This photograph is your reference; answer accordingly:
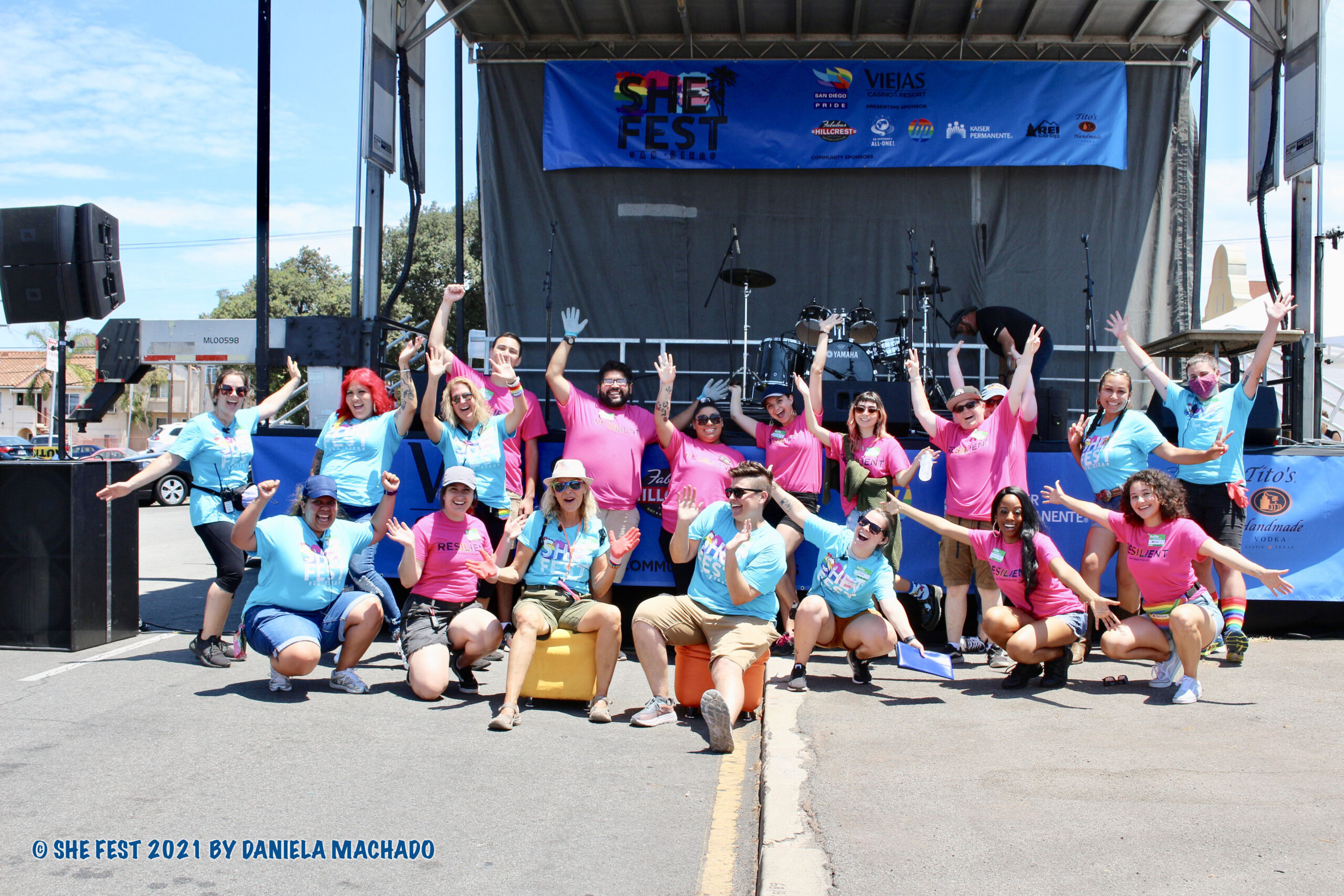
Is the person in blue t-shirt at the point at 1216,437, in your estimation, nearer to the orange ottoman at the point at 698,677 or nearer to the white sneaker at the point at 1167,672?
the white sneaker at the point at 1167,672

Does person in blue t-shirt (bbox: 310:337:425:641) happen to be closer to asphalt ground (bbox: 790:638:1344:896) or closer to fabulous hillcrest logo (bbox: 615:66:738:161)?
asphalt ground (bbox: 790:638:1344:896)

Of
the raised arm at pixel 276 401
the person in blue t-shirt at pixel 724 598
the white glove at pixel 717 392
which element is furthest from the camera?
the white glove at pixel 717 392

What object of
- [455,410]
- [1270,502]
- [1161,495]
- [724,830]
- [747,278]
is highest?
[747,278]

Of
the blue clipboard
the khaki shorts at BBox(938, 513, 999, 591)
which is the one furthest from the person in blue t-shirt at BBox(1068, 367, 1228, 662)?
the blue clipboard

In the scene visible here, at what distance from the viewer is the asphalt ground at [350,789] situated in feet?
9.93

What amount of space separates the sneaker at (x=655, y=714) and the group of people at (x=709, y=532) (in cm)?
1

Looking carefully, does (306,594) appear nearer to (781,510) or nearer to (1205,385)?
(781,510)

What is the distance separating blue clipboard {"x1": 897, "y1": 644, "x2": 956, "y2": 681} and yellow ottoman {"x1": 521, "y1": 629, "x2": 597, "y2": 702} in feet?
5.37

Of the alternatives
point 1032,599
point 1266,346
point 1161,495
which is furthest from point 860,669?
point 1266,346

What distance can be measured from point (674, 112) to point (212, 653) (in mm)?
8407

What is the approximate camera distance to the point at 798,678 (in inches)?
211

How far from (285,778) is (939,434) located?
4405mm

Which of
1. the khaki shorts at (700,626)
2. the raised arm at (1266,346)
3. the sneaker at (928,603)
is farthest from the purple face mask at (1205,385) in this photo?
the khaki shorts at (700,626)

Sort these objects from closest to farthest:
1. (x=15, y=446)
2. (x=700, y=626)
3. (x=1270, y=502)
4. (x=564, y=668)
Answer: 1. (x=700, y=626)
2. (x=564, y=668)
3. (x=1270, y=502)
4. (x=15, y=446)
